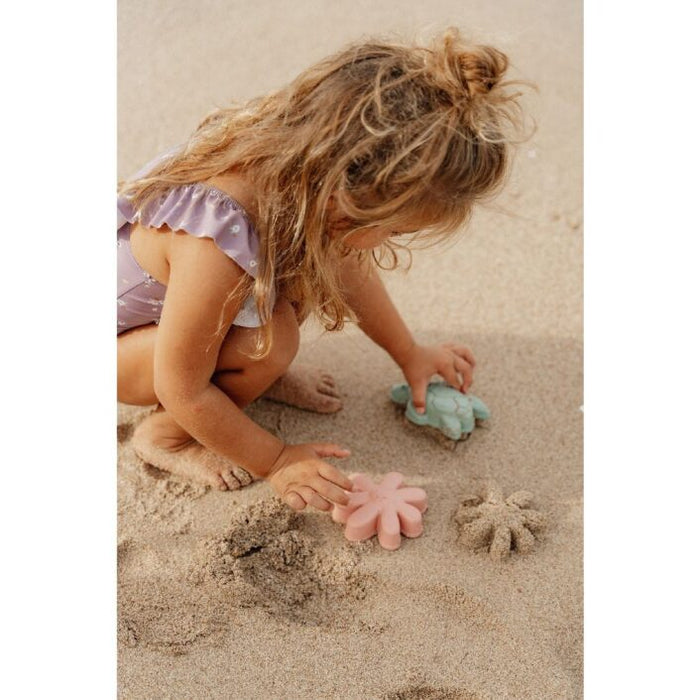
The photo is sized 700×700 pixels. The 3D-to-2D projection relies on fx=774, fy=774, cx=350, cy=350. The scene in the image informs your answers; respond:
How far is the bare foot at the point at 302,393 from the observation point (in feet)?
6.29

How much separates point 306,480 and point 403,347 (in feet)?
1.48

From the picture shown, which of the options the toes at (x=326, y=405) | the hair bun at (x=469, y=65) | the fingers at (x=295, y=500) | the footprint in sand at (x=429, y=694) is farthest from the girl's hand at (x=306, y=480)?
the hair bun at (x=469, y=65)

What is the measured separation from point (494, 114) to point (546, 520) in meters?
0.86

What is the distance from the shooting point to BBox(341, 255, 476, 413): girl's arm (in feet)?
5.94

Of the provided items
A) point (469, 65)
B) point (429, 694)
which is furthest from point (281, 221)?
point (429, 694)

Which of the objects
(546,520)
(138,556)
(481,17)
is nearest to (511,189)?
(481,17)

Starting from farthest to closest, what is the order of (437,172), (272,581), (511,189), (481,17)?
(511,189) → (481,17) → (272,581) → (437,172)

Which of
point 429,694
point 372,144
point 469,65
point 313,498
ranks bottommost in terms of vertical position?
point 429,694

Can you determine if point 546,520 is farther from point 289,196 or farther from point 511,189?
point 511,189

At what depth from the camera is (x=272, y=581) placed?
1.51 meters

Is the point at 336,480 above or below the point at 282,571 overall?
above

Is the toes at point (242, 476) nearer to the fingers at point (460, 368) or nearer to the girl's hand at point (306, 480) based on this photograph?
the girl's hand at point (306, 480)

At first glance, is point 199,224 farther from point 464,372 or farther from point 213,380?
point 464,372

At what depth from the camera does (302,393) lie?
191 cm
